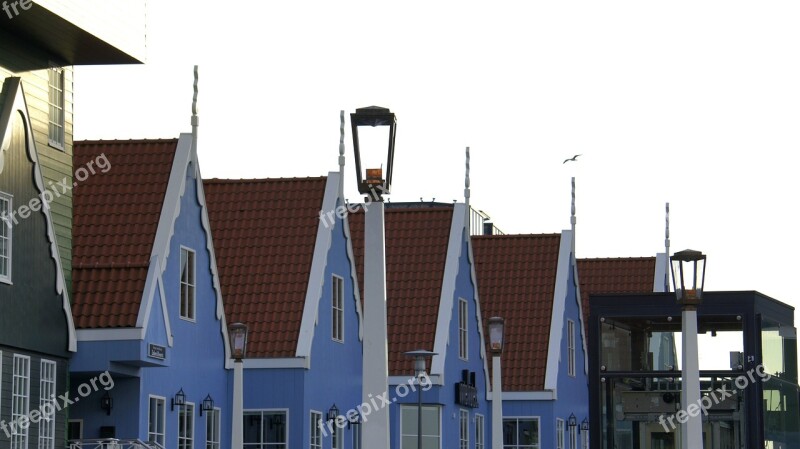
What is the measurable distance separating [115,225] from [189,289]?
1.87 metres

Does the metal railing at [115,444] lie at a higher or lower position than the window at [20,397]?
lower

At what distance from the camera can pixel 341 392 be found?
35.4 metres

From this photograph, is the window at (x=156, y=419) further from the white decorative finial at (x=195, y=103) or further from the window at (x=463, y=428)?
the window at (x=463, y=428)

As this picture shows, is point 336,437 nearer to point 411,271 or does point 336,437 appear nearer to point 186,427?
point 186,427

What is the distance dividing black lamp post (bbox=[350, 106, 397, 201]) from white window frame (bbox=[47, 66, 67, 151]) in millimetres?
12112

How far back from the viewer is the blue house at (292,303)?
3303 centimetres

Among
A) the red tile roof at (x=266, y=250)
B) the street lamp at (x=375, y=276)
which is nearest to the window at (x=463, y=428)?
the red tile roof at (x=266, y=250)

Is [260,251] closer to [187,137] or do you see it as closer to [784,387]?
[187,137]

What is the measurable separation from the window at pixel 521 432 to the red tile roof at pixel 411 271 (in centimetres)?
594

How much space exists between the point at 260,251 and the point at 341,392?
3591 millimetres

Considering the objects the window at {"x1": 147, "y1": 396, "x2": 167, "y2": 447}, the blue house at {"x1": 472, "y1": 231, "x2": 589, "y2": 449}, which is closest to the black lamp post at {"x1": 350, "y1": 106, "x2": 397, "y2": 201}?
the window at {"x1": 147, "y1": 396, "x2": 167, "y2": 447}

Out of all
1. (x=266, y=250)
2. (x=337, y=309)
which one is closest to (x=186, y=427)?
(x=266, y=250)

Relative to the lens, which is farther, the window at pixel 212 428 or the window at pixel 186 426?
the window at pixel 212 428

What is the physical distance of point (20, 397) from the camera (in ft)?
82.4
